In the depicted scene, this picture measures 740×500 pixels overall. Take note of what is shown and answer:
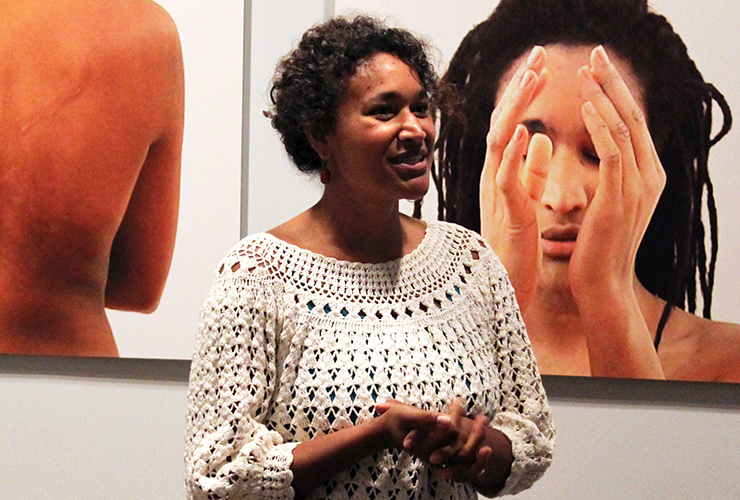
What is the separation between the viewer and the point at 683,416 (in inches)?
73.5

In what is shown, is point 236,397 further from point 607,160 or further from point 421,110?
point 607,160

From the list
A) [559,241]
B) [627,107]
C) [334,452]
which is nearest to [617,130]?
[627,107]

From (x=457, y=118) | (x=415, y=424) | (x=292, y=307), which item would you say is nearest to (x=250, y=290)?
(x=292, y=307)

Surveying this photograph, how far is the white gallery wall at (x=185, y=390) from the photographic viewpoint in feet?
6.07

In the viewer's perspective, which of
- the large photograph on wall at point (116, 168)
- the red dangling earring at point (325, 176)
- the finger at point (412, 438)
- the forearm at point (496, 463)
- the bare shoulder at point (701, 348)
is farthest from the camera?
the large photograph on wall at point (116, 168)

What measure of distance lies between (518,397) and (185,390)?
1.02m

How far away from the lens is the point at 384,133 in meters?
1.15

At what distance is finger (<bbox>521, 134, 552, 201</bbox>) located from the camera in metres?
1.84

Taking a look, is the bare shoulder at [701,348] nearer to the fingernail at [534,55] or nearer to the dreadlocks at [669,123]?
the dreadlocks at [669,123]

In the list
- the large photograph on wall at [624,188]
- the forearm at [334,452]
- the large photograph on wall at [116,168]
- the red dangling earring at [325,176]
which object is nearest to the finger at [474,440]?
the forearm at [334,452]

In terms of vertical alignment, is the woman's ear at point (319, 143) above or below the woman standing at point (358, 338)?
above

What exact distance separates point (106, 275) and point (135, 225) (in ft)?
0.48

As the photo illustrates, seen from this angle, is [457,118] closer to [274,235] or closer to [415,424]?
[274,235]

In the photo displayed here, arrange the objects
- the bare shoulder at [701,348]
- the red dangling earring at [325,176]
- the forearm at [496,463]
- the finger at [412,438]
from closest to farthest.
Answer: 1. the finger at [412,438]
2. the forearm at [496,463]
3. the red dangling earring at [325,176]
4. the bare shoulder at [701,348]
